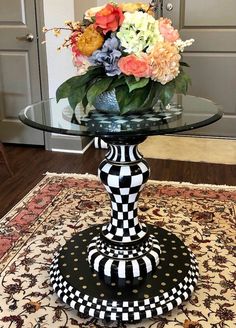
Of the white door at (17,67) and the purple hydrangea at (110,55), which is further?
the white door at (17,67)

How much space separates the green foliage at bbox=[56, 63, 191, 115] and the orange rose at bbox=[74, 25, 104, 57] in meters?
0.08

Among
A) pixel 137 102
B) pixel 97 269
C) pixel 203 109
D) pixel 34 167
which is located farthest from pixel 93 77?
pixel 34 167

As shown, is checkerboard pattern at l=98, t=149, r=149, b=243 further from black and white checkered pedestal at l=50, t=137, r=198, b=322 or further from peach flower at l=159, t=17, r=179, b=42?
peach flower at l=159, t=17, r=179, b=42

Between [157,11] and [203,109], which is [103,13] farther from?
[157,11]

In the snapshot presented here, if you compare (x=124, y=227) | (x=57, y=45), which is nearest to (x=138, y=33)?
(x=124, y=227)

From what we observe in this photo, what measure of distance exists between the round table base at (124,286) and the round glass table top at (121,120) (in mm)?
680

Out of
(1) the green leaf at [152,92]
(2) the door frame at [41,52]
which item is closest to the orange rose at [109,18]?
(1) the green leaf at [152,92]

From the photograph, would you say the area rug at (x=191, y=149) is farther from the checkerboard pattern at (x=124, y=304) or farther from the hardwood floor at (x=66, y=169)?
the checkerboard pattern at (x=124, y=304)

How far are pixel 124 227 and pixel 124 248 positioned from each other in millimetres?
96

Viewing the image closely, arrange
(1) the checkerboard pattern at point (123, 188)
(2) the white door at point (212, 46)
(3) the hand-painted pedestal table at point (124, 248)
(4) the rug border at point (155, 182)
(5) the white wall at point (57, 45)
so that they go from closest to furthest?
(3) the hand-painted pedestal table at point (124, 248), (1) the checkerboard pattern at point (123, 188), (4) the rug border at point (155, 182), (5) the white wall at point (57, 45), (2) the white door at point (212, 46)

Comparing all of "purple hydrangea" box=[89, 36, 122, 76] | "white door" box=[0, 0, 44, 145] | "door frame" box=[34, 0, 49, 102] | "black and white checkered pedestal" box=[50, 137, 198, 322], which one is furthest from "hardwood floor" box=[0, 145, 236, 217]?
"purple hydrangea" box=[89, 36, 122, 76]

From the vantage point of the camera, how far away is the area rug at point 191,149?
11.7 feet

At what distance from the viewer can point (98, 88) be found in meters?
1.65

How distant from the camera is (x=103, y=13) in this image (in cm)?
163
